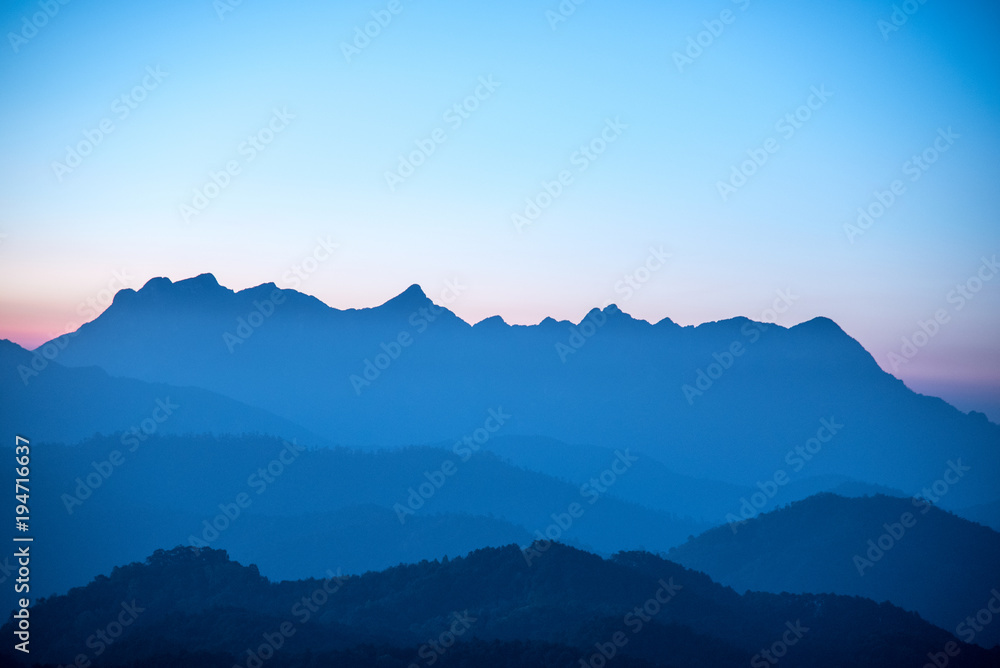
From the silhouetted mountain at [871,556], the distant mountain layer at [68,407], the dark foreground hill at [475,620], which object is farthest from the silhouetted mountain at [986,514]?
the distant mountain layer at [68,407]

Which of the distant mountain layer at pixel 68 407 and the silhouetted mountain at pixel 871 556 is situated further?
the distant mountain layer at pixel 68 407

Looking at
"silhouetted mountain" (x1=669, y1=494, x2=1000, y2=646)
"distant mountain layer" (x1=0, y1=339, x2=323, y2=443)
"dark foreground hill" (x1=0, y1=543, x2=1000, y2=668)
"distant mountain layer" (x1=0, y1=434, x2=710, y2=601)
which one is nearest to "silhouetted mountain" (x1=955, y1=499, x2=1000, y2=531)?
"distant mountain layer" (x1=0, y1=434, x2=710, y2=601)

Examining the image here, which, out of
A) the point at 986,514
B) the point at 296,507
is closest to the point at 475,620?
the point at 296,507

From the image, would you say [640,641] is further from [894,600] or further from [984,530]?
[984,530]

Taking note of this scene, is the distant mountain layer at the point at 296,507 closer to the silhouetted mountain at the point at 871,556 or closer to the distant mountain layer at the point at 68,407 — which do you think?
the silhouetted mountain at the point at 871,556

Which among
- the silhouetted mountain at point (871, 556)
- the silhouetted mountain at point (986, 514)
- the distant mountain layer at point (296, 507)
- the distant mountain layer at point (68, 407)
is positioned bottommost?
the distant mountain layer at point (68, 407)

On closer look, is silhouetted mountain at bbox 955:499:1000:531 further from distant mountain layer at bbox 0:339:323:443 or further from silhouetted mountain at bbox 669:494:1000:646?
distant mountain layer at bbox 0:339:323:443

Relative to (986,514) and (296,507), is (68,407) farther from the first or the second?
(986,514)
